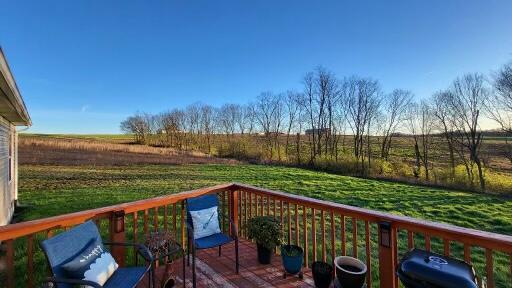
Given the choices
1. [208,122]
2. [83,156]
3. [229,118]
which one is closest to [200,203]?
[83,156]

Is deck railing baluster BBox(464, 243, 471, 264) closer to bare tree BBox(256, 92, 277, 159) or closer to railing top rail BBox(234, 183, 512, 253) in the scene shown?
railing top rail BBox(234, 183, 512, 253)

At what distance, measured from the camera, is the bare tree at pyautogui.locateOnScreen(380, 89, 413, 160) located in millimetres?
18797

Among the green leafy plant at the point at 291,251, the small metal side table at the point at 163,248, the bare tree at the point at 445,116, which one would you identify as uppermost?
the bare tree at the point at 445,116

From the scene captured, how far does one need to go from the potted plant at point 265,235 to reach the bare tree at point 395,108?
17757 millimetres

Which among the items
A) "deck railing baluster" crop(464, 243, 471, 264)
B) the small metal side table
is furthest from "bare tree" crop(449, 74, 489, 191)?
the small metal side table

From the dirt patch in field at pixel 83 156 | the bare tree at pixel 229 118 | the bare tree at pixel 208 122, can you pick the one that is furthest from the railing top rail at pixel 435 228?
the bare tree at pixel 208 122

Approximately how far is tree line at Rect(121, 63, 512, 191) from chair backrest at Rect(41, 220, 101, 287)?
50.7 feet

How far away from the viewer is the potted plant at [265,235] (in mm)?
2875

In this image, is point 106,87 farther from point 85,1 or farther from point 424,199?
point 424,199

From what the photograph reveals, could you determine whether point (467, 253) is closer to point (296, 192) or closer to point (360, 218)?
point (360, 218)

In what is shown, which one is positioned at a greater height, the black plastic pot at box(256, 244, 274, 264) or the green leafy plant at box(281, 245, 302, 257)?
the green leafy plant at box(281, 245, 302, 257)

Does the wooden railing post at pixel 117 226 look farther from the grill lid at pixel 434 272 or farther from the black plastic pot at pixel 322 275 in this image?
the grill lid at pixel 434 272

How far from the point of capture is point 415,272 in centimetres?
142

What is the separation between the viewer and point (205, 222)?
311 cm
